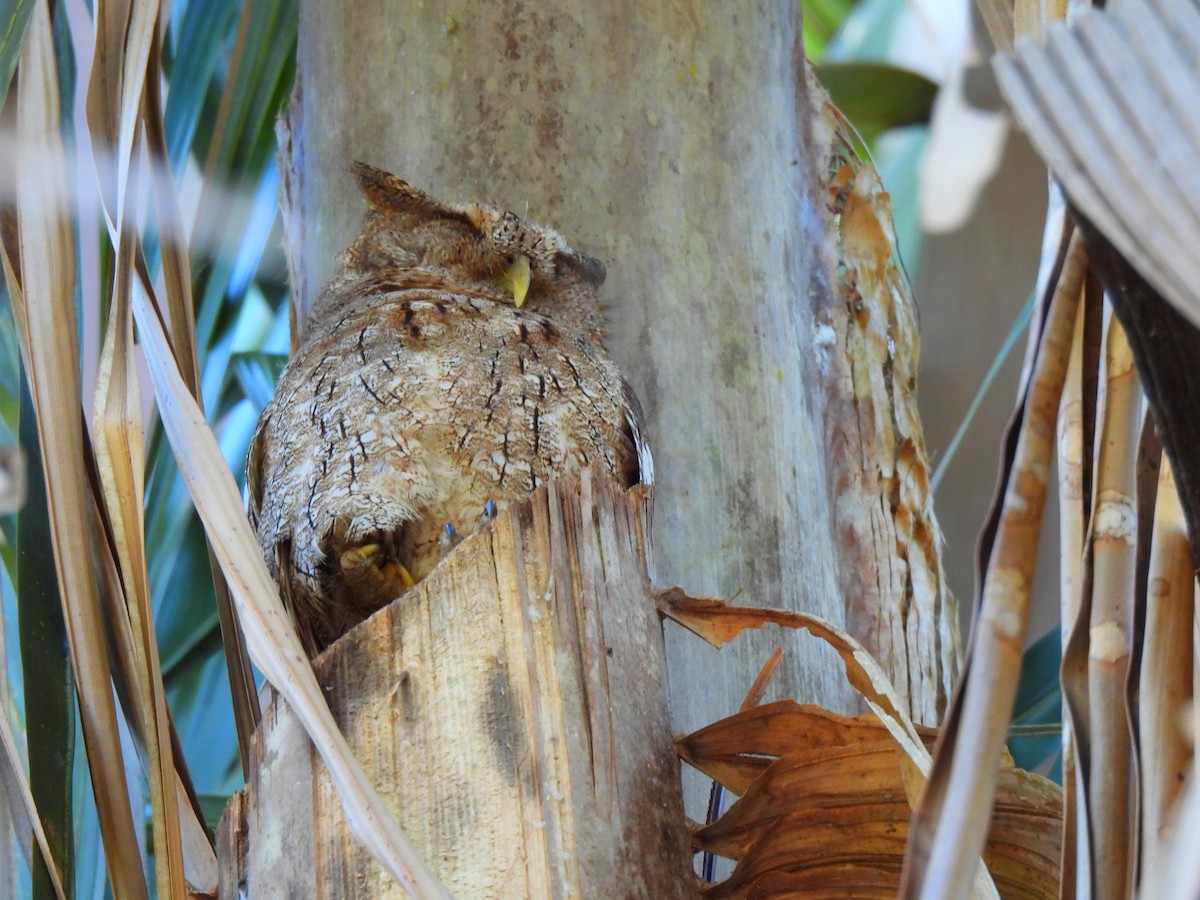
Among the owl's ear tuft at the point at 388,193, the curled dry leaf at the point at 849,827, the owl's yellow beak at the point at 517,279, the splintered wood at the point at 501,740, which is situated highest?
the owl's ear tuft at the point at 388,193

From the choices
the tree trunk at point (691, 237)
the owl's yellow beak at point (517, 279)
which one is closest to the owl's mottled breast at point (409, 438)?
the tree trunk at point (691, 237)

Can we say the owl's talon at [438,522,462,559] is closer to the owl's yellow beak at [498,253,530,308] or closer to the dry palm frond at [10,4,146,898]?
the dry palm frond at [10,4,146,898]

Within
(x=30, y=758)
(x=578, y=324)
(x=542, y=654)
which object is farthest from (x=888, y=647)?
(x=30, y=758)

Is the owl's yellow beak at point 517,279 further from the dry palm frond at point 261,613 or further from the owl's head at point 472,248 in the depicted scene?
the dry palm frond at point 261,613

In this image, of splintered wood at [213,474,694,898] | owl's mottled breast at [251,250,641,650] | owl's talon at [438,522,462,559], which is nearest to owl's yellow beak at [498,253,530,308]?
owl's mottled breast at [251,250,641,650]

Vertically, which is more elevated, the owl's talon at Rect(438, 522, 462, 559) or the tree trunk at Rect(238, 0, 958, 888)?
the tree trunk at Rect(238, 0, 958, 888)

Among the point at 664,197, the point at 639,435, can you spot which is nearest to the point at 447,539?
the point at 639,435
